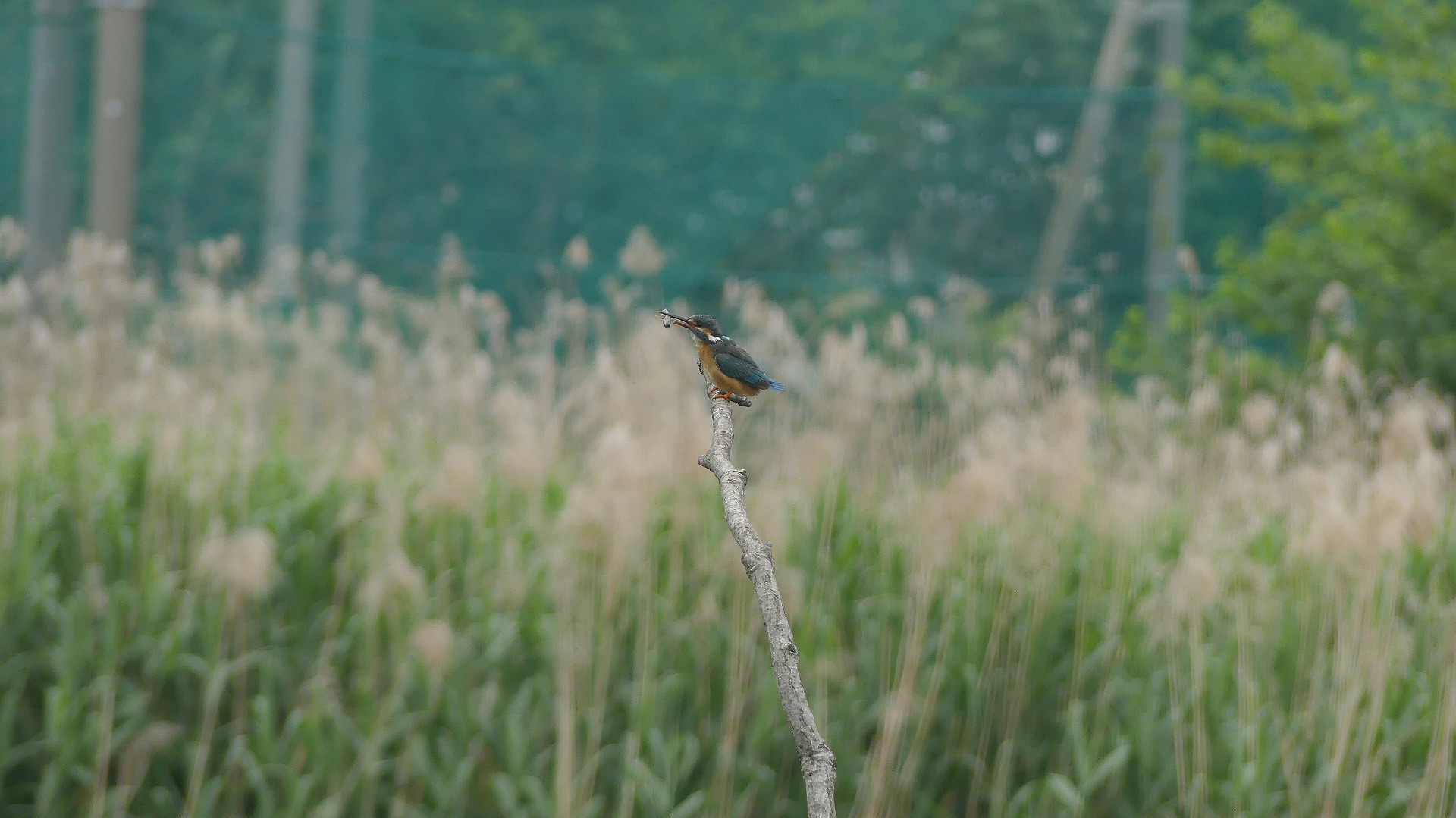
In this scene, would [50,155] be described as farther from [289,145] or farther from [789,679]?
[789,679]

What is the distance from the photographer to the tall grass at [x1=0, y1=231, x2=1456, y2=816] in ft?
10.4

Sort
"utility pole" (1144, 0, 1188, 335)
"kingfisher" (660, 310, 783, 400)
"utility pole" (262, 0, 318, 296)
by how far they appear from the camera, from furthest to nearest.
A: 1. "utility pole" (1144, 0, 1188, 335)
2. "utility pole" (262, 0, 318, 296)
3. "kingfisher" (660, 310, 783, 400)

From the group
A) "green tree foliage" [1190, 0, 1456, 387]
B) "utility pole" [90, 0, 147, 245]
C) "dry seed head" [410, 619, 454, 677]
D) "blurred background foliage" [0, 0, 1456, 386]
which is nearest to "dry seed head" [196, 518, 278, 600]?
"dry seed head" [410, 619, 454, 677]

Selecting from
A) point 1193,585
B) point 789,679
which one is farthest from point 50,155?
point 789,679

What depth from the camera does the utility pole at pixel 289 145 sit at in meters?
8.22

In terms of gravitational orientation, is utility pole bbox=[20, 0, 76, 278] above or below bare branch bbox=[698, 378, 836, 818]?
above

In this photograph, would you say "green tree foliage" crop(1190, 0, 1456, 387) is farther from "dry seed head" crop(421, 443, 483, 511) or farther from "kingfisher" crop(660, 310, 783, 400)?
"kingfisher" crop(660, 310, 783, 400)

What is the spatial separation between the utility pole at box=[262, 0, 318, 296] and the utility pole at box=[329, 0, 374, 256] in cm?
30

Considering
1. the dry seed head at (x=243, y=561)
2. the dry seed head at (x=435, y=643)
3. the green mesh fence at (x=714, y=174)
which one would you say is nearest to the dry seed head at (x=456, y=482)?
the dry seed head at (x=243, y=561)

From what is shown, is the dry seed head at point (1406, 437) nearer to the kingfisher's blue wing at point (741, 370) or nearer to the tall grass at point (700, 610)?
the tall grass at point (700, 610)

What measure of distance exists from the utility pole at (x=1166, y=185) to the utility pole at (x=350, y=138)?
499 centimetres

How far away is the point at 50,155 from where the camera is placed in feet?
22.0

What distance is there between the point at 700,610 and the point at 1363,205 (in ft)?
15.1

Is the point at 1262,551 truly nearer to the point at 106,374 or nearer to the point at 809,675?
the point at 809,675
